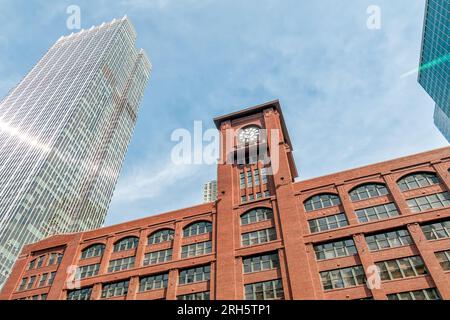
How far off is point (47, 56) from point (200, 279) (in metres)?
160

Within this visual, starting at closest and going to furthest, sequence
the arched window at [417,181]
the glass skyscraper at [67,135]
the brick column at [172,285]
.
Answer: the arched window at [417,181] → the brick column at [172,285] → the glass skyscraper at [67,135]

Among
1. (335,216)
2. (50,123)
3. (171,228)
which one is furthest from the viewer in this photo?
(50,123)

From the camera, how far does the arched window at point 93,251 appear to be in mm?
39347

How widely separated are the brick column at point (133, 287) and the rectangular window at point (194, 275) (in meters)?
4.59

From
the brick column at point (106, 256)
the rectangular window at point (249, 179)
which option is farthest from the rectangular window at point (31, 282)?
the rectangular window at point (249, 179)

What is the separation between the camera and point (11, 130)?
119500 mm

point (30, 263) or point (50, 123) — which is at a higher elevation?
point (50, 123)

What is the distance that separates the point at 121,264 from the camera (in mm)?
36969

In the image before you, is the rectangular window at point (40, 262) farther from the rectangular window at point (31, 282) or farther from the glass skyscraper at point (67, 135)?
the glass skyscraper at point (67, 135)

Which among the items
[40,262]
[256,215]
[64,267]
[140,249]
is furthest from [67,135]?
[256,215]

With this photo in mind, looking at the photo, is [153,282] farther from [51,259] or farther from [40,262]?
[40,262]

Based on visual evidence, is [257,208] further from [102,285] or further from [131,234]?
[102,285]

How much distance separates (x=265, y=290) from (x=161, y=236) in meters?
13.9

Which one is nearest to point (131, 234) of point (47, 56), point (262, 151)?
point (262, 151)
